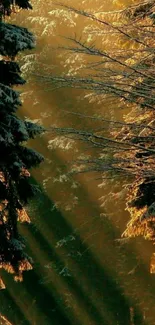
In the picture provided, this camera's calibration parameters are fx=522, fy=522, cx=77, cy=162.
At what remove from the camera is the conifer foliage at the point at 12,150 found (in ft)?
27.4

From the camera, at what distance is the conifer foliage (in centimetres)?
835

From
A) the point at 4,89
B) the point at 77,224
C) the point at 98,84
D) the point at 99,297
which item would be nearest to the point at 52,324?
the point at 99,297

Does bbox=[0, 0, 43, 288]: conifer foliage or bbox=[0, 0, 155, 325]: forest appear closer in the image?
bbox=[0, 0, 155, 325]: forest

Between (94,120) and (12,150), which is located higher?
(94,120)

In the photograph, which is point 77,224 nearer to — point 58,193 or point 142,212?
point 58,193

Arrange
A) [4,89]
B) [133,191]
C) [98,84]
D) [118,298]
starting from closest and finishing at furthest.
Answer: [98,84] < [4,89] < [133,191] < [118,298]

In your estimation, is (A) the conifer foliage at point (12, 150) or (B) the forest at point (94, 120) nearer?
(B) the forest at point (94, 120)

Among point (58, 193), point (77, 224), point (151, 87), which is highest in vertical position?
point (151, 87)

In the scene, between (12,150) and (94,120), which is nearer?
(12,150)

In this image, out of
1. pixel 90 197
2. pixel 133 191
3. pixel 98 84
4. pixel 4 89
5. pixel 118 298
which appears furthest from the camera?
pixel 90 197

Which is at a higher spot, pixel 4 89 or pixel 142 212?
pixel 4 89

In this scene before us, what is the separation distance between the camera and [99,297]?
2566 centimetres

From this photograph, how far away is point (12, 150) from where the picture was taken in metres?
8.55

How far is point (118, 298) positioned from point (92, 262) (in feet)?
7.88
